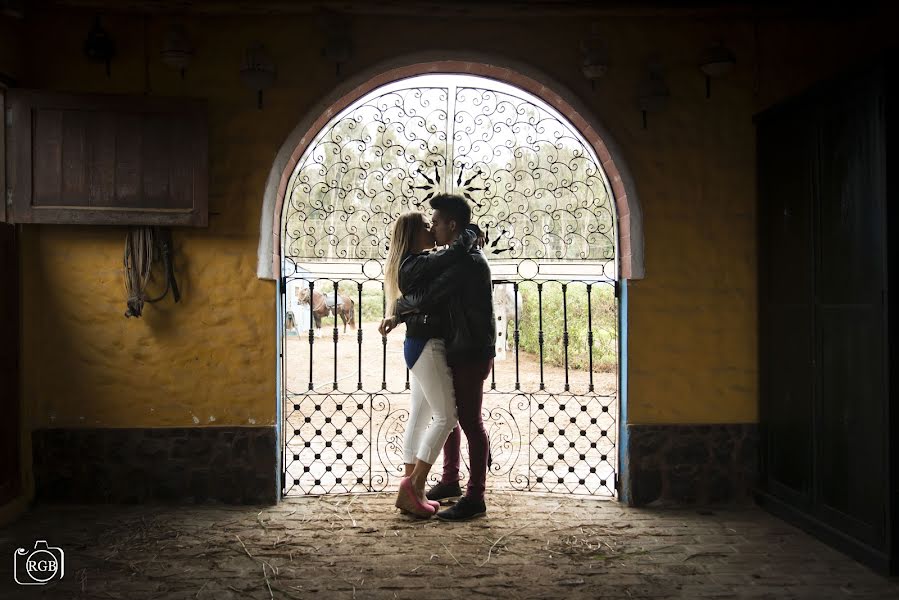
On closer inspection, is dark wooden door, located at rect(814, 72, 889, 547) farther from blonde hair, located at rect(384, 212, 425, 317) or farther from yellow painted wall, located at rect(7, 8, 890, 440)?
blonde hair, located at rect(384, 212, 425, 317)

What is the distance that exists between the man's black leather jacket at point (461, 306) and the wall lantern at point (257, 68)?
167cm

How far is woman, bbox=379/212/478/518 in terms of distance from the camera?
380 cm

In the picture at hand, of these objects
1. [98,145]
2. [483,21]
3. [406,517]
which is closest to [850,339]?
[406,517]

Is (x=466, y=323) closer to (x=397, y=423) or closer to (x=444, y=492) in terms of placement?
(x=444, y=492)

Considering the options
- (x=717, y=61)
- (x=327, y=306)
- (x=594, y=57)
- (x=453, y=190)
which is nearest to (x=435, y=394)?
(x=453, y=190)

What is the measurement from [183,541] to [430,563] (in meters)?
1.39

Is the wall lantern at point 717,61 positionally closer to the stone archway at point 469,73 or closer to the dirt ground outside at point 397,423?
the stone archway at point 469,73

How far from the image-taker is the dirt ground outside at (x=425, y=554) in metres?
2.93

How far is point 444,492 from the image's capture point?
4.21 m

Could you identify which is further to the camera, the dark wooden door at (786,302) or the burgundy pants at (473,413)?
the burgundy pants at (473,413)

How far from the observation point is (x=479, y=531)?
3.69 m

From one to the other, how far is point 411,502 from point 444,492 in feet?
1.35

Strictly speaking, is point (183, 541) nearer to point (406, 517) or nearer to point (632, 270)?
point (406, 517)

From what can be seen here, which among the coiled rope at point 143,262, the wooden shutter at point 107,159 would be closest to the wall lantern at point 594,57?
the wooden shutter at point 107,159
